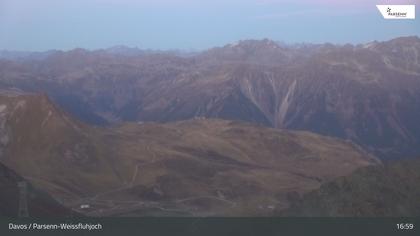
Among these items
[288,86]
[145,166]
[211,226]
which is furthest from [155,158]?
[288,86]

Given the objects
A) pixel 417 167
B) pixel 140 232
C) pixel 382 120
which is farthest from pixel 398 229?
pixel 382 120

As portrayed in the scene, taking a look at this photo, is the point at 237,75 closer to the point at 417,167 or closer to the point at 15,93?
the point at 15,93

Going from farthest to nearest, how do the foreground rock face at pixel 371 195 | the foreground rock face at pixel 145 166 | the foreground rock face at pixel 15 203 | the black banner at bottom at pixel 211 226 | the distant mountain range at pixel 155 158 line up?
the foreground rock face at pixel 145 166, the distant mountain range at pixel 155 158, the foreground rock face at pixel 371 195, the foreground rock face at pixel 15 203, the black banner at bottom at pixel 211 226

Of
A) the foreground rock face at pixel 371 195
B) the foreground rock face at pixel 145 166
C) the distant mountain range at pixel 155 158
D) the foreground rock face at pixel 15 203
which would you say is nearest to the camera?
the foreground rock face at pixel 15 203

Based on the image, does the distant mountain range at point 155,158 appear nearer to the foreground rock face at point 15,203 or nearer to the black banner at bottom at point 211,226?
the foreground rock face at point 15,203

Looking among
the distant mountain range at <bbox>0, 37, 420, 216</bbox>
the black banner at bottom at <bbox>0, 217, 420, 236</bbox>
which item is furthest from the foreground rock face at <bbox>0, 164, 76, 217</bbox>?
the black banner at bottom at <bbox>0, 217, 420, 236</bbox>

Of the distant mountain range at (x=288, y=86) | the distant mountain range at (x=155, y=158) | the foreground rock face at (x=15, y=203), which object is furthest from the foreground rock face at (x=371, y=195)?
the distant mountain range at (x=288, y=86)

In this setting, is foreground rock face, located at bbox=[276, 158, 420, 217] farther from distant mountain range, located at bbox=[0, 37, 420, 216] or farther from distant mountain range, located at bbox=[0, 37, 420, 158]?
distant mountain range, located at bbox=[0, 37, 420, 158]

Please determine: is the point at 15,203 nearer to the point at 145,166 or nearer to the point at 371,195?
the point at 371,195
